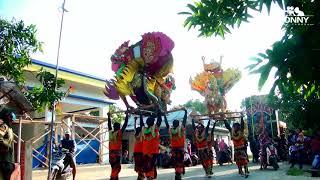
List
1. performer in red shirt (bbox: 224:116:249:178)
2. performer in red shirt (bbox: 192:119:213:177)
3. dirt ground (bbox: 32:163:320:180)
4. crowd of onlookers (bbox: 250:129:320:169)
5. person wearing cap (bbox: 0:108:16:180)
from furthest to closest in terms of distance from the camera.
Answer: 1. crowd of onlookers (bbox: 250:129:320:169)
2. performer in red shirt (bbox: 192:119:213:177)
3. performer in red shirt (bbox: 224:116:249:178)
4. dirt ground (bbox: 32:163:320:180)
5. person wearing cap (bbox: 0:108:16:180)

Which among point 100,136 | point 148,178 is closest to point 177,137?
point 148,178

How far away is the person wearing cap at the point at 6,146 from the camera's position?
692 cm

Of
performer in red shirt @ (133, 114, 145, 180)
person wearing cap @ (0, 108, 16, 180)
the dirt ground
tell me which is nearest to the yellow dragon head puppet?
performer in red shirt @ (133, 114, 145, 180)

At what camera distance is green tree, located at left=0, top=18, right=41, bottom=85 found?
8984 millimetres

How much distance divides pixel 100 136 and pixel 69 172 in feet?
25.5

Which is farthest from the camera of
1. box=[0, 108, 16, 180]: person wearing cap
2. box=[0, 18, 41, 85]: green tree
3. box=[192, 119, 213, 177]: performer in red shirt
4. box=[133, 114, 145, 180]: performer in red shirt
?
box=[192, 119, 213, 177]: performer in red shirt

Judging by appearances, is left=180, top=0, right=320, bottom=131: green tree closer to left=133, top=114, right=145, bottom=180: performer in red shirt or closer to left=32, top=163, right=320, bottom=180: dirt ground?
left=133, top=114, right=145, bottom=180: performer in red shirt

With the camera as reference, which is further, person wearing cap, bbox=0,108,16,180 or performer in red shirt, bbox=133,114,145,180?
performer in red shirt, bbox=133,114,145,180

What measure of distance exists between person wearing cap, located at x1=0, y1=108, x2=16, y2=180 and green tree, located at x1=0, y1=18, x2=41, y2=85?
7.53 ft

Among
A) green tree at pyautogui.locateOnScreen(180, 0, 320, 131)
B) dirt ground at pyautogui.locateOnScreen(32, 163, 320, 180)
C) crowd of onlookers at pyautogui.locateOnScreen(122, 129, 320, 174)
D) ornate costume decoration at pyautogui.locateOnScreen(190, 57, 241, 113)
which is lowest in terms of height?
dirt ground at pyautogui.locateOnScreen(32, 163, 320, 180)

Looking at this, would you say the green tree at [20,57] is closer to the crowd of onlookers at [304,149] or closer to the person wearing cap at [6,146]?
the person wearing cap at [6,146]

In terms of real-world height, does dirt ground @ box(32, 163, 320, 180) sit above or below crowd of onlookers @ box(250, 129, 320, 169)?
below

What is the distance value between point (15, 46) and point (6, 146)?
3286 mm

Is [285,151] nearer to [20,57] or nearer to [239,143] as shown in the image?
[239,143]
